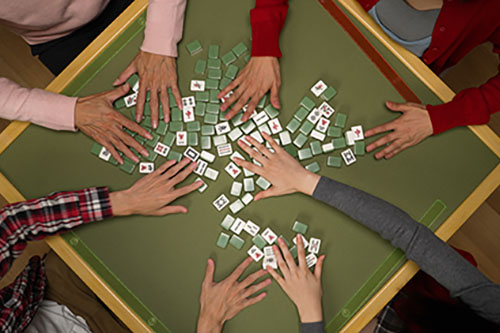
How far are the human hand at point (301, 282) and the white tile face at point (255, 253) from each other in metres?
0.04

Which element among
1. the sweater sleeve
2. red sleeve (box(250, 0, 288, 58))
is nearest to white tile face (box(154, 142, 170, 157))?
the sweater sleeve

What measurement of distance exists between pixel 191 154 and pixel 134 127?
0.21 m

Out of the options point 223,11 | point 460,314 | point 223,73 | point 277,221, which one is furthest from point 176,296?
point 223,11

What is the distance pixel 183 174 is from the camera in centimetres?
121

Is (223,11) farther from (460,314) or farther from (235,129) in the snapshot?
(460,314)

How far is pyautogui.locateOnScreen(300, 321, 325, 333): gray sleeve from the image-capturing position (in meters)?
1.16

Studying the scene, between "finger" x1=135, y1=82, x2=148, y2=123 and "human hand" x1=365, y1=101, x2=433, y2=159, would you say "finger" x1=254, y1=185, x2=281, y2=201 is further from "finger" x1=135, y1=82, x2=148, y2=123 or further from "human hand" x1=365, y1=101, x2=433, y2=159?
"finger" x1=135, y1=82, x2=148, y2=123

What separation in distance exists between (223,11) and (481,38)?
3.17 feet

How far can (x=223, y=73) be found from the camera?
50.1 inches

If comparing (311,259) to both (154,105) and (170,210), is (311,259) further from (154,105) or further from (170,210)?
(154,105)

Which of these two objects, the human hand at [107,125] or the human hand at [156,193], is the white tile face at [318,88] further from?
the human hand at [107,125]

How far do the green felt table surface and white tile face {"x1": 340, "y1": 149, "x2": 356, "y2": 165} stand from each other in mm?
34

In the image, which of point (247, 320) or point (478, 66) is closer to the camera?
point (247, 320)

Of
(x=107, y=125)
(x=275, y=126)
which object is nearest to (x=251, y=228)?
(x=275, y=126)
